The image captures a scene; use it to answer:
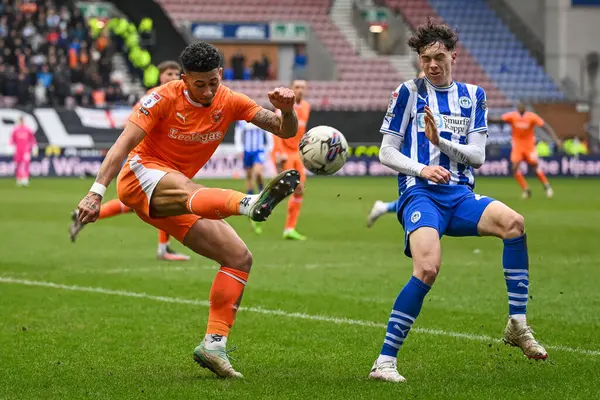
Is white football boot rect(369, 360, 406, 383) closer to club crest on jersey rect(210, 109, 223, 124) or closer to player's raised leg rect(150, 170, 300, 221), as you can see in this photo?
player's raised leg rect(150, 170, 300, 221)

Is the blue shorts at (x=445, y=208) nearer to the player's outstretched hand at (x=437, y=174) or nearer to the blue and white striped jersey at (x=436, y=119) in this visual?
the blue and white striped jersey at (x=436, y=119)

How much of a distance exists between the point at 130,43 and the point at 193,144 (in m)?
33.0

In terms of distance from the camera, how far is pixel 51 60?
121ft

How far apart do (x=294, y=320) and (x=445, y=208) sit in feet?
8.79

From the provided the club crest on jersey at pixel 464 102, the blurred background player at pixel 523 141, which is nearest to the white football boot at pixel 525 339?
the club crest on jersey at pixel 464 102

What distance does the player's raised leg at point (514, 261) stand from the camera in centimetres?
683

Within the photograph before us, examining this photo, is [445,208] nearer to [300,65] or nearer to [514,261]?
[514,261]

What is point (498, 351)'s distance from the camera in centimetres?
779

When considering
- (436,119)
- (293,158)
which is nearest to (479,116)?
(436,119)

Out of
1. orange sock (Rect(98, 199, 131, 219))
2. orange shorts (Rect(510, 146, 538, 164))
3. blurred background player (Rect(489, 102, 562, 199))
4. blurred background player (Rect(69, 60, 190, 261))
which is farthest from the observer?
orange shorts (Rect(510, 146, 538, 164))

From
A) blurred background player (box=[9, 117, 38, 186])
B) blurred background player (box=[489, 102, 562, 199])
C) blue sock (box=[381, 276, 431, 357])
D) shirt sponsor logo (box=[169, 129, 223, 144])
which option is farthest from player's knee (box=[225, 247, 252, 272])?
blurred background player (box=[9, 117, 38, 186])

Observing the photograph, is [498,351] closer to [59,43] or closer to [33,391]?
[33,391]

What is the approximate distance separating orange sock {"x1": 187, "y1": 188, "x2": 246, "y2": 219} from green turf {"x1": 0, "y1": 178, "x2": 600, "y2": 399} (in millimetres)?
1003

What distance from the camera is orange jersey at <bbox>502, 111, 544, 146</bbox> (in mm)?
25688
